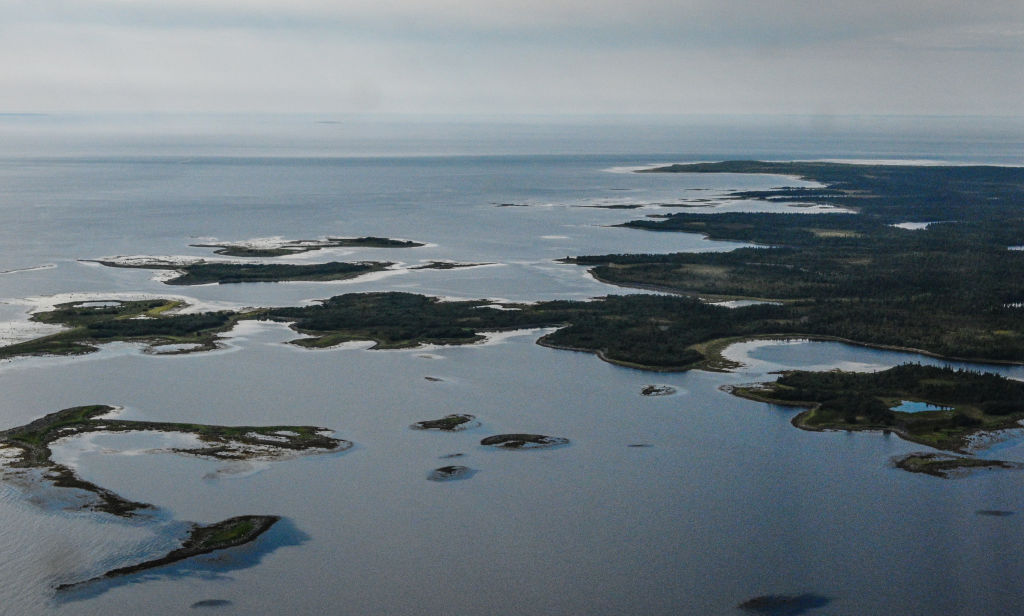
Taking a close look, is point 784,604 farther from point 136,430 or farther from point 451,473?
point 136,430

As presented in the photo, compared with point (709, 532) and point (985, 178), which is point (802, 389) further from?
point (985, 178)

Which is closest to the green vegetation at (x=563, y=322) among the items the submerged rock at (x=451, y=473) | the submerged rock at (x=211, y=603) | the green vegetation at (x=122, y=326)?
the green vegetation at (x=122, y=326)

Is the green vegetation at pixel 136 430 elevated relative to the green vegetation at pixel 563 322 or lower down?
lower down

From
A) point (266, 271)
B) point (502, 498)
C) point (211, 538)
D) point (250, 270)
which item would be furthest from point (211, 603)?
point (250, 270)

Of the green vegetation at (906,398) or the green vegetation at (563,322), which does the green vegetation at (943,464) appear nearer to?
the green vegetation at (906,398)

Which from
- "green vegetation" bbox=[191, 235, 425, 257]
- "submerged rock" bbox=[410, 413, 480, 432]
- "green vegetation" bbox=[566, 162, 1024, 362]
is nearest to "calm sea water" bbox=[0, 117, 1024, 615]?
"submerged rock" bbox=[410, 413, 480, 432]
